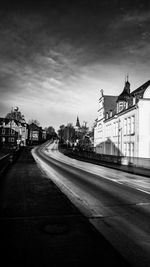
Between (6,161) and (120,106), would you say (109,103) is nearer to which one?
(120,106)

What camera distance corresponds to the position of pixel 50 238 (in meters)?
5.98

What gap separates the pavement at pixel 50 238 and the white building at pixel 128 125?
25806mm

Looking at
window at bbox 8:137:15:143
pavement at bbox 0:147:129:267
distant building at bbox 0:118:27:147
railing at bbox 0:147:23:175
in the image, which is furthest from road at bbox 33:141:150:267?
window at bbox 8:137:15:143

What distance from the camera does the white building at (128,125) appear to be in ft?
109

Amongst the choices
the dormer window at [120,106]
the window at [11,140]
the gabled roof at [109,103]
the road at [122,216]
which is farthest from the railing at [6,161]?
the window at [11,140]

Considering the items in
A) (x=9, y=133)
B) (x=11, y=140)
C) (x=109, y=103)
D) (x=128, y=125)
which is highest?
(x=109, y=103)

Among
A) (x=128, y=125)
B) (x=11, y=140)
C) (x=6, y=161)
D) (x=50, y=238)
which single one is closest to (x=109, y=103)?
(x=128, y=125)

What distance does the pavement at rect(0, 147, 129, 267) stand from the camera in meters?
4.83

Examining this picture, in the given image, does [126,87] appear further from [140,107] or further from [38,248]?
[38,248]

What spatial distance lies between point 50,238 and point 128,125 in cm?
3320

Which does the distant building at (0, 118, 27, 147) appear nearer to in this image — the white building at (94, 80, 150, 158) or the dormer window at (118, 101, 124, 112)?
the white building at (94, 80, 150, 158)

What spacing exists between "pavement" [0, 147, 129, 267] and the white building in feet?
84.7

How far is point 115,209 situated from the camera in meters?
8.95

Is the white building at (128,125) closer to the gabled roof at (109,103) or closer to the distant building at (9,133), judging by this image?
the gabled roof at (109,103)
